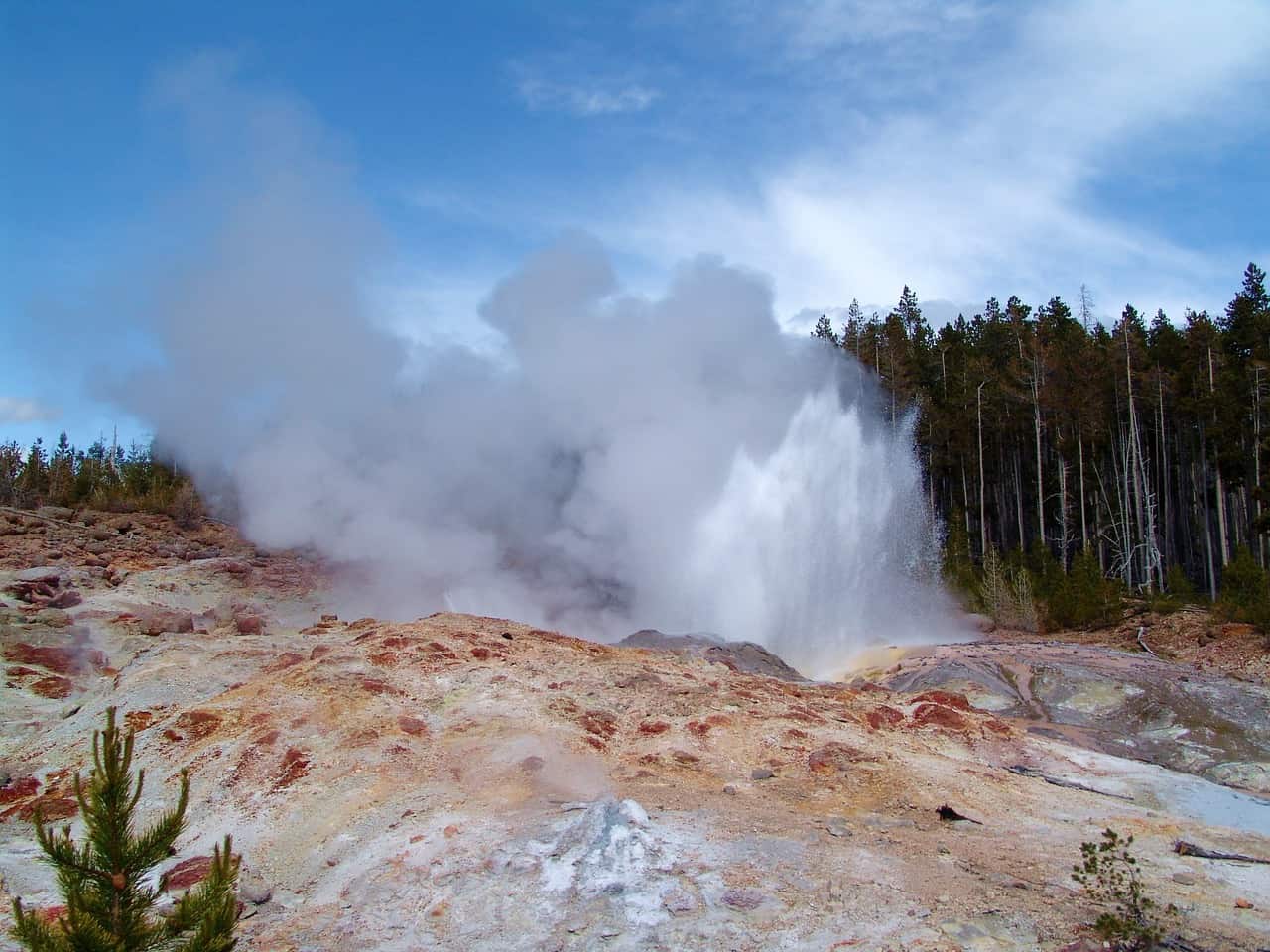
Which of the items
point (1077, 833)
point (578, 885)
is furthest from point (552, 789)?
point (1077, 833)

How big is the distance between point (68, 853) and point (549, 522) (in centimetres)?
1829

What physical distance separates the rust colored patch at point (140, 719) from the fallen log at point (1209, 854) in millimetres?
10436

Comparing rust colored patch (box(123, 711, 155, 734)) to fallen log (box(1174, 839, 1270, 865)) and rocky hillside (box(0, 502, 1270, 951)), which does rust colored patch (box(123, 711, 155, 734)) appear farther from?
fallen log (box(1174, 839, 1270, 865))

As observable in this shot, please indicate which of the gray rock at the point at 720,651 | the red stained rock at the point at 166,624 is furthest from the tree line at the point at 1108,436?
the red stained rock at the point at 166,624

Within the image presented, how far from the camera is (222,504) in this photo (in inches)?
1065

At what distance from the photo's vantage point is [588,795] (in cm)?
840

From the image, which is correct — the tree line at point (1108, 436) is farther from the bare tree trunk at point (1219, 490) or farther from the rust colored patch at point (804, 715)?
the rust colored patch at point (804, 715)

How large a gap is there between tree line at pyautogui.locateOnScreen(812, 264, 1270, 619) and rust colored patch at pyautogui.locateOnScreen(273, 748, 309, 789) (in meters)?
26.9

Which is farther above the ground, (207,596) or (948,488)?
(948,488)

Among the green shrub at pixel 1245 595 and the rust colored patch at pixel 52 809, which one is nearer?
the rust colored patch at pixel 52 809

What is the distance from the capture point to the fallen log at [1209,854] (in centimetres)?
722

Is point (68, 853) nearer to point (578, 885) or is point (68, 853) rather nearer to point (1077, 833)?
point (578, 885)

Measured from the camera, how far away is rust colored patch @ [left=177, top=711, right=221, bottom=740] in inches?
398

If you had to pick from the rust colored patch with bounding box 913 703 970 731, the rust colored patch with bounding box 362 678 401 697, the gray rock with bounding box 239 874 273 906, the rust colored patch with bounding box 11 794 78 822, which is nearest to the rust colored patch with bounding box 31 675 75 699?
the rust colored patch with bounding box 11 794 78 822
